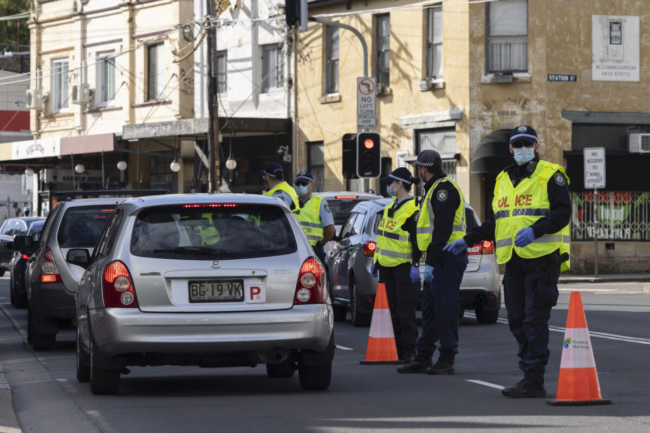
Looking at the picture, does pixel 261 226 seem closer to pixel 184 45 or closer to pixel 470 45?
pixel 470 45

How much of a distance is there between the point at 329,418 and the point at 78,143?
1213 inches

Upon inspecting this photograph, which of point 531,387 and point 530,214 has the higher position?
point 530,214

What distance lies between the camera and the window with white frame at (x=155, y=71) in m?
38.2

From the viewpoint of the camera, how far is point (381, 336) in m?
11.2

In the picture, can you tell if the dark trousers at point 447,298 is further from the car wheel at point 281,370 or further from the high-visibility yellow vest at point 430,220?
the car wheel at point 281,370

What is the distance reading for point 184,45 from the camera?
37.2 m

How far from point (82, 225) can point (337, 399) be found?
5.33 m

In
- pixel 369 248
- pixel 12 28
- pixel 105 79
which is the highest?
pixel 12 28

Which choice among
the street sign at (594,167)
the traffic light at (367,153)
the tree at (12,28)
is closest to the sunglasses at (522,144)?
the traffic light at (367,153)

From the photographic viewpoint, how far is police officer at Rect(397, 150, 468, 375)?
1017 centimetres

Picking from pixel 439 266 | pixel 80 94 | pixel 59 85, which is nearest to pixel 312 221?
pixel 439 266

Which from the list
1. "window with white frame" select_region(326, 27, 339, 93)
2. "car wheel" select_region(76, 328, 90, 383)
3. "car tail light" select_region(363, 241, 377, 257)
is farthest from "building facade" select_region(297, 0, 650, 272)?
"car wheel" select_region(76, 328, 90, 383)

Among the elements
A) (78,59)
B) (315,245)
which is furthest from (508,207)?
(78,59)

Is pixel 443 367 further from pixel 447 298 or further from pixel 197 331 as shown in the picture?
pixel 197 331
